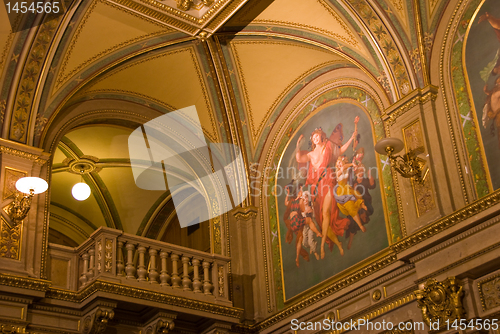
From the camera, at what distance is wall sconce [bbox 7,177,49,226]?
9055 millimetres

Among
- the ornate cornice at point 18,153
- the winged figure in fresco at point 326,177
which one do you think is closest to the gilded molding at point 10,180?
the ornate cornice at point 18,153

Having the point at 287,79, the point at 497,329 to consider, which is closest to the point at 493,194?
the point at 497,329

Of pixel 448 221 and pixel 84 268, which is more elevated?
pixel 84 268

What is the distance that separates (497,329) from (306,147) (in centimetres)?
486

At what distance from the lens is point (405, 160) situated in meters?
8.88

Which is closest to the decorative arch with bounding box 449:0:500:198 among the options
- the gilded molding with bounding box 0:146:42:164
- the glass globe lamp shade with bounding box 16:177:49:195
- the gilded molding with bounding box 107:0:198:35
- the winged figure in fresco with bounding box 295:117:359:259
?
the winged figure in fresco with bounding box 295:117:359:259

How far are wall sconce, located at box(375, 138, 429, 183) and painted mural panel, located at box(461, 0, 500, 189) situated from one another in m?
0.68

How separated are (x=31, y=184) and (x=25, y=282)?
4.41 ft

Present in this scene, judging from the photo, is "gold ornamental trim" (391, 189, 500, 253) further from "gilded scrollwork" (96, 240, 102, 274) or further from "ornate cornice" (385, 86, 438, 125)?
"gilded scrollwork" (96, 240, 102, 274)

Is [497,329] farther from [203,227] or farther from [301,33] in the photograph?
[203,227]

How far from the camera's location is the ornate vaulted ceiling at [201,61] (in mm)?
9672

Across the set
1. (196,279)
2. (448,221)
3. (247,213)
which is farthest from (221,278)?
(448,221)

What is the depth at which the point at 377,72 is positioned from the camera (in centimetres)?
995

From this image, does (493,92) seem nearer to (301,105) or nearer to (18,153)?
(301,105)
